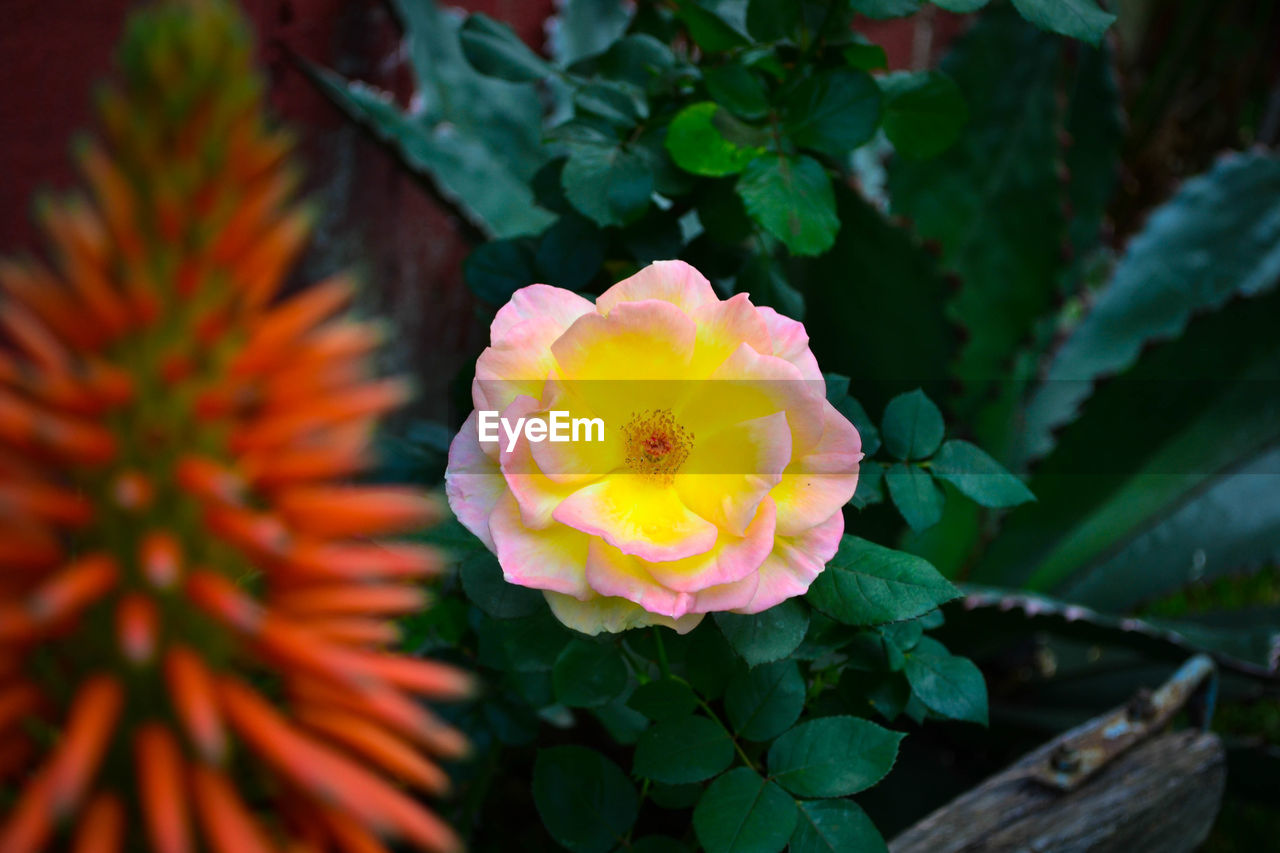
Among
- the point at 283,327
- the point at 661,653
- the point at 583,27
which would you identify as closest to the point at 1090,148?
the point at 583,27

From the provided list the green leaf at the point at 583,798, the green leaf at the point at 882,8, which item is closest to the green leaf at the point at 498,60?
the green leaf at the point at 882,8

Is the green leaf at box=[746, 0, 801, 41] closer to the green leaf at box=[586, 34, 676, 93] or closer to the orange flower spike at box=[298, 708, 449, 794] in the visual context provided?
the green leaf at box=[586, 34, 676, 93]

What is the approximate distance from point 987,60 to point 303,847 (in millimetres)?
1259

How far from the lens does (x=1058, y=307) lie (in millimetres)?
1288

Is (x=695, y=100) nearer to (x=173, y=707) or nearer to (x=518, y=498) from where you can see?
(x=518, y=498)

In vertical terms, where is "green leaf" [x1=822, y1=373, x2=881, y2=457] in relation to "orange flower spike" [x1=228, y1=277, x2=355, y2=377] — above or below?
below

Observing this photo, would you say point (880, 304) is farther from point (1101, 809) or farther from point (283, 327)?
point (283, 327)

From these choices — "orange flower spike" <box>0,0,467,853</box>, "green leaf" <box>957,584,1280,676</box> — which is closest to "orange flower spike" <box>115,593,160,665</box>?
"orange flower spike" <box>0,0,467,853</box>

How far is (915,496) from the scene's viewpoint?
574 millimetres

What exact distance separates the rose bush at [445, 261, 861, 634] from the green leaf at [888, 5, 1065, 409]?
85cm

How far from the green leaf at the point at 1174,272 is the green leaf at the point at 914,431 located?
0.78m

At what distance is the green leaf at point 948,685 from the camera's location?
0.58m

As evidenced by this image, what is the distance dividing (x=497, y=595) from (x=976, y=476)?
29 centimetres

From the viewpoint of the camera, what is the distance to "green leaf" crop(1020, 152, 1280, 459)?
1287mm
